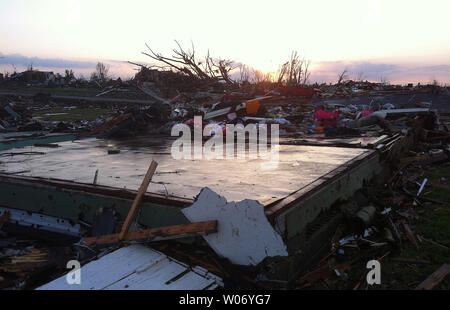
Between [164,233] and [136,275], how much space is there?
0.43 meters

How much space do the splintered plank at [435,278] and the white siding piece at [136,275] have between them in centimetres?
189

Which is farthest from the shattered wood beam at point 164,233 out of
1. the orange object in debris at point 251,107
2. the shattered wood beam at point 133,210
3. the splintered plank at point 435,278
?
the orange object in debris at point 251,107

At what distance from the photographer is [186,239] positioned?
290cm

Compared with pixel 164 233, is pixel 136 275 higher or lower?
lower

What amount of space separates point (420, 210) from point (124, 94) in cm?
2197

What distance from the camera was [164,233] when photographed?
9.30 ft

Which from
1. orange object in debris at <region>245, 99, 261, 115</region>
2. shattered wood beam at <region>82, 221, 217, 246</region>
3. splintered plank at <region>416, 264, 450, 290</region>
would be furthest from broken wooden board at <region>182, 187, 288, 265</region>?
orange object in debris at <region>245, 99, 261, 115</region>

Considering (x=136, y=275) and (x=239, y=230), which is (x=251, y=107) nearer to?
(x=239, y=230)

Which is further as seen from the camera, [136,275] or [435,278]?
[435,278]

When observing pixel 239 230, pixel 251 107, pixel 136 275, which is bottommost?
pixel 136 275

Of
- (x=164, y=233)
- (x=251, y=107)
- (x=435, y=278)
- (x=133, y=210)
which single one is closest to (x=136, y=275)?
(x=164, y=233)

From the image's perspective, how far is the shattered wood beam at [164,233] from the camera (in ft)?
8.82

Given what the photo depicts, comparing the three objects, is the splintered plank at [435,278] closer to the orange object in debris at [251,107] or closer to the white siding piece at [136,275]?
the white siding piece at [136,275]
